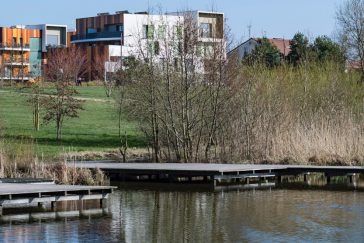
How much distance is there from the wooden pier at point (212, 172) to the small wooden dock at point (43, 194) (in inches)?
171

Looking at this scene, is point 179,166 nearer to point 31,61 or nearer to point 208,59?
point 208,59

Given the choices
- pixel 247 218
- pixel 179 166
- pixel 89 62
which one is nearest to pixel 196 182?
pixel 179 166

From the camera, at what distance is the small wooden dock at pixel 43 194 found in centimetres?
1634

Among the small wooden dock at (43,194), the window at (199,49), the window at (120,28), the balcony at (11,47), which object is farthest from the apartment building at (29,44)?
the small wooden dock at (43,194)

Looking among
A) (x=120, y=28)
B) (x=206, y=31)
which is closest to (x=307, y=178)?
(x=206, y=31)

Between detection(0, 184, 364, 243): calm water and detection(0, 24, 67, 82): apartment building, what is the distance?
54081 millimetres

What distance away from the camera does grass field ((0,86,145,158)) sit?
28938mm

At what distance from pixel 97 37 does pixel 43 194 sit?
71.8 metres

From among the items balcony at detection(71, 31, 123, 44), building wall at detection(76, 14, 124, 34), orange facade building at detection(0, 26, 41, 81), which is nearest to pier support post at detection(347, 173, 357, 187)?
orange facade building at detection(0, 26, 41, 81)

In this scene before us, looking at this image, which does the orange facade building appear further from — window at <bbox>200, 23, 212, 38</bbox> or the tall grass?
window at <bbox>200, 23, 212, 38</bbox>

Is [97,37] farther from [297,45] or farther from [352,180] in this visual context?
[352,180]

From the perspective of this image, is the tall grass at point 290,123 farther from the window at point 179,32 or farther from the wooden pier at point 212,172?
the window at point 179,32

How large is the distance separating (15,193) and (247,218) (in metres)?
4.38

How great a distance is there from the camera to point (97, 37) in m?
87.7
